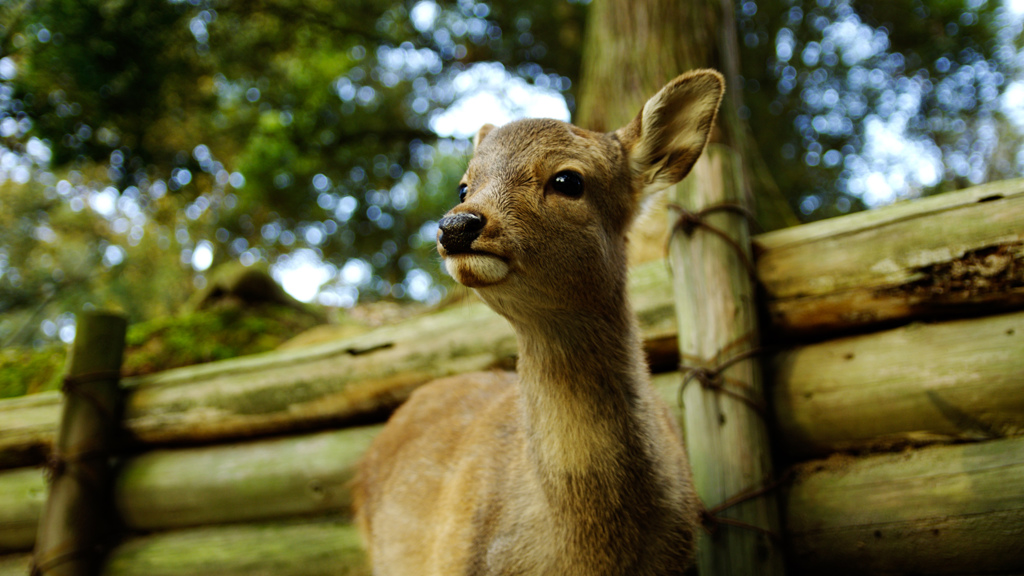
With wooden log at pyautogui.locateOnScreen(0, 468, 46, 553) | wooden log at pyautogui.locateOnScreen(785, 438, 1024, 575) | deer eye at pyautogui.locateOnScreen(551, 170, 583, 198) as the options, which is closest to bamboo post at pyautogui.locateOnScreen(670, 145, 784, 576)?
wooden log at pyautogui.locateOnScreen(785, 438, 1024, 575)

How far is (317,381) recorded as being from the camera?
144 inches

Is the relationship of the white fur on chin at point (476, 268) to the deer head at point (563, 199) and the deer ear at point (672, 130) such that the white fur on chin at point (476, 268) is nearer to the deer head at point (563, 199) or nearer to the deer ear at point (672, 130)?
the deer head at point (563, 199)

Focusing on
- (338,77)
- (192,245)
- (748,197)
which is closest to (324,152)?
(338,77)

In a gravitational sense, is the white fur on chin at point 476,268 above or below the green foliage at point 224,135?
below

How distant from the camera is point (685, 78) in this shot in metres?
2.21

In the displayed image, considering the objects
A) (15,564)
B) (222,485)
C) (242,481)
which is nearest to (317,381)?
(242,481)

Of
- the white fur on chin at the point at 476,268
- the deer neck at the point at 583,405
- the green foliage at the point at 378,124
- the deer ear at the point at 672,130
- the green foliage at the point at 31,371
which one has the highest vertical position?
the green foliage at the point at 378,124

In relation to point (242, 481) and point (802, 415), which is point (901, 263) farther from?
point (242, 481)

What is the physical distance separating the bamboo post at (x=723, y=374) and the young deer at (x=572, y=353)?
1.08 ft

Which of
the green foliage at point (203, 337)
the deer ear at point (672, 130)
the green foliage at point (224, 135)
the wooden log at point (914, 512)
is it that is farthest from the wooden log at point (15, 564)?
the wooden log at point (914, 512)

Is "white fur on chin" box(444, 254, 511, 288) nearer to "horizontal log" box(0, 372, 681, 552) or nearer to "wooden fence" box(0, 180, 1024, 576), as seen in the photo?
"wooden fence" box(0, 180, 1024, 576)

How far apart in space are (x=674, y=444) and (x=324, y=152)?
9.85m

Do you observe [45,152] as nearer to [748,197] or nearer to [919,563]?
[748,197]

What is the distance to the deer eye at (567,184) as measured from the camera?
201 centimetres
